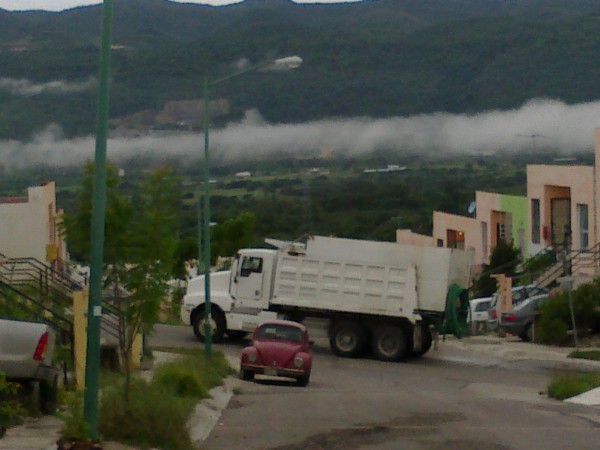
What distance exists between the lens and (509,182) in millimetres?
86812

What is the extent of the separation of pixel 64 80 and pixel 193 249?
20.0 m

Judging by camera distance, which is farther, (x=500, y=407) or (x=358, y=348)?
(x=358, y=348)

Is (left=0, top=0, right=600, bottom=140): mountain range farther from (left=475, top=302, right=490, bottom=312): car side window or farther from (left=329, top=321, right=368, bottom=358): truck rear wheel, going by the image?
(left=329, top=321, right=368, bottom=358): truck rear wheel

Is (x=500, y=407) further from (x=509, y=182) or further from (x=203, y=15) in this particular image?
(x=203, y=15)

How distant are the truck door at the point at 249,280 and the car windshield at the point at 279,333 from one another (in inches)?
332

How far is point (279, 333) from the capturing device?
27.3 meters

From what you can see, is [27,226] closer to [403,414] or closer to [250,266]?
[250,266]

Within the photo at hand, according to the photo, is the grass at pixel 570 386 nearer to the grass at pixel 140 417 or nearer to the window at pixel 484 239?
the grass at pixel 140 417

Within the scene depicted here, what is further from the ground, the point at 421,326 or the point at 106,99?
the point at 106,99

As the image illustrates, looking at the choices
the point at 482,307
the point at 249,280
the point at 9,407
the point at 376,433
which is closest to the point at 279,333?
the point at 249,280

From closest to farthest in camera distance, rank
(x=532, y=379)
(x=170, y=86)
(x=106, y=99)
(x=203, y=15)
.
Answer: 1. (x=106, y=99)
2. (x=532, y=379)
3. (x=170, y=86)
4. (x=203, y=15)

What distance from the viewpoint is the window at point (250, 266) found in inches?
1427

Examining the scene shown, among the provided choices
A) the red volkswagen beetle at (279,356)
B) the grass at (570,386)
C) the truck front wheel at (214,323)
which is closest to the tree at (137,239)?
the red volkswagen beetle at (279,356)

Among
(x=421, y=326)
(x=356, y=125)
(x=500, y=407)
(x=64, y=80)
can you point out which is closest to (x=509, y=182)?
(x=356, y=125)
